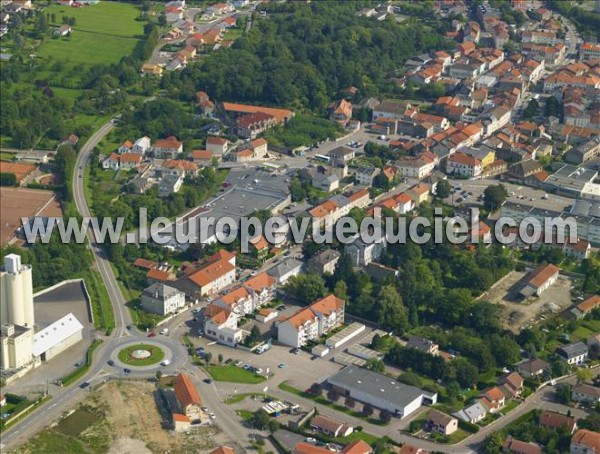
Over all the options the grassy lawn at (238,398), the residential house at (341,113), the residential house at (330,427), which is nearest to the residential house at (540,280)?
the residential house at (330,427)

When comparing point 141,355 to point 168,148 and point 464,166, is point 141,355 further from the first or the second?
point 464,166

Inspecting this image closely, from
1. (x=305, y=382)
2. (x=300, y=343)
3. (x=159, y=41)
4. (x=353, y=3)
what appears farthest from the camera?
(x=353, y=3)

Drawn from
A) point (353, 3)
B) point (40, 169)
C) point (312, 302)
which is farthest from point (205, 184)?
point (353, 3)

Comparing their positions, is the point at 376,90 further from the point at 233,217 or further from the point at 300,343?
the point at 300,343

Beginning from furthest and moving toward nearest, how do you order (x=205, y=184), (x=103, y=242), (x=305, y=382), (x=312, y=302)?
(x=205, y=184) < (x=103, y=242) < (x=312, y=302) < (x=305, y=382)

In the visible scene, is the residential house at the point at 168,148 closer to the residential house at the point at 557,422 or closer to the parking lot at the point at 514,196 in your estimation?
the parking lot at the point at 514,196

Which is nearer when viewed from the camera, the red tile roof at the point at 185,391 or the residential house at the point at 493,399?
the red tile roof at the point at 185,391

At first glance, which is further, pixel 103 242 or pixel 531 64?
pixel 531 64

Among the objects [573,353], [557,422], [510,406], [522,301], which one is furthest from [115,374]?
[522,301]
